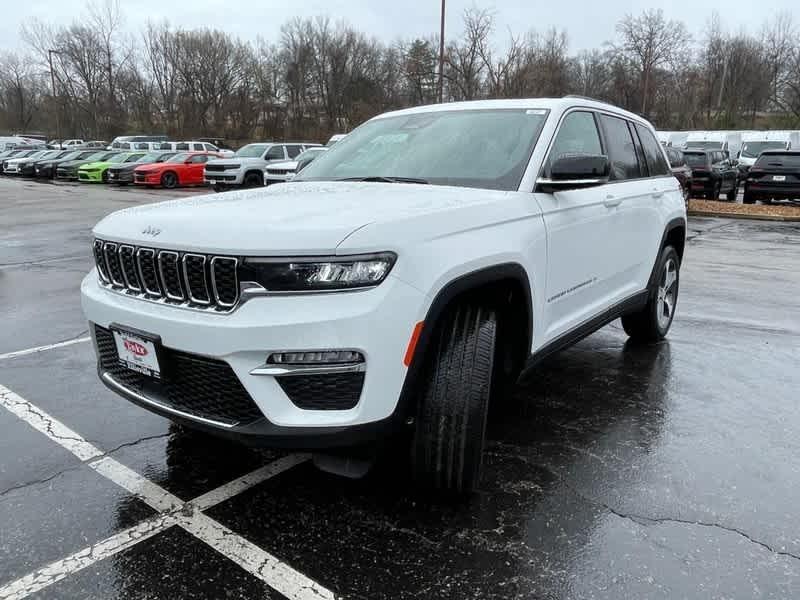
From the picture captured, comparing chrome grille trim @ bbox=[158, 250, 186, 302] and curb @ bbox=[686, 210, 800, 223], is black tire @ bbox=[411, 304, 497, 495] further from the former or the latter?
curb @ bbox=[686, 210, 800, 223]

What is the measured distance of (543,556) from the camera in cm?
257

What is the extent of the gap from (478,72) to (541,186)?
45120mm

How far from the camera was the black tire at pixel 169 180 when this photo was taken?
2623 centimetres

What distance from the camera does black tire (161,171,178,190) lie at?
26234 millimetres

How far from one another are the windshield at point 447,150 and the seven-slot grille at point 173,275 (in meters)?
1.38

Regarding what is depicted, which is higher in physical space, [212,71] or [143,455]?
Result: [212,71]

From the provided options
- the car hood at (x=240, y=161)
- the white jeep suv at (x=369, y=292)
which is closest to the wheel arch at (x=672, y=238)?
the white jeep suv at (x=369, y=292)

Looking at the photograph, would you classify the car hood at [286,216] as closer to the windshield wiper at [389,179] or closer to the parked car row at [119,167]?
the windshield wiper at [389,179]

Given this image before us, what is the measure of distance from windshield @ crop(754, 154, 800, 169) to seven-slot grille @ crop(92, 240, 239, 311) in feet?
65.8

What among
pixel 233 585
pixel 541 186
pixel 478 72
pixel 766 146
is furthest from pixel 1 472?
pixel 478 72

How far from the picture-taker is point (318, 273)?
7.59ft

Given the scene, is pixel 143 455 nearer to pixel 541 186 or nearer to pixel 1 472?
pixel 1 472

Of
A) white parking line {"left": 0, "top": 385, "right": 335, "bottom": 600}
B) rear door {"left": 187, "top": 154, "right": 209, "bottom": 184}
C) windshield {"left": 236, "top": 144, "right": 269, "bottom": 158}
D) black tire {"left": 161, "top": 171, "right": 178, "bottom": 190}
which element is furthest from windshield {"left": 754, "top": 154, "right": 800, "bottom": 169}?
black tire {"left": 161, "top": 171, "right": 178, "bottom": 190}

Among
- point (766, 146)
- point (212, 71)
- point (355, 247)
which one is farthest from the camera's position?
point (212, 71)
